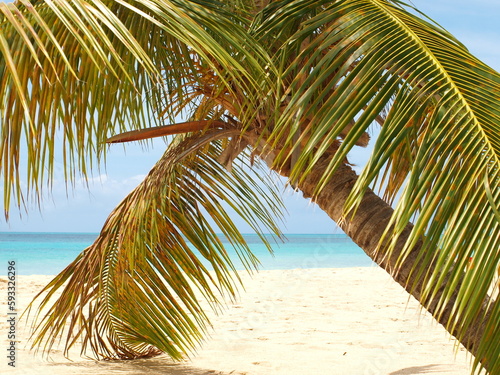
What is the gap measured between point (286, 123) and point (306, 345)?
3.01m

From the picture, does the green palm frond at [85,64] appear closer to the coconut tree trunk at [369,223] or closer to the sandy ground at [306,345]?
the coconut tree trunk at [369,223]

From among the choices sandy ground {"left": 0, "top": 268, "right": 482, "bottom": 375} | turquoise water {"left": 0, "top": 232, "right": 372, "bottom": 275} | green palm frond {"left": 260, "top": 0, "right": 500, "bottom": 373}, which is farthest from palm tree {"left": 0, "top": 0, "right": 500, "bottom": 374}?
turquoise water {"left": 0, "top": 232, "right": 372, "bottom": 275}

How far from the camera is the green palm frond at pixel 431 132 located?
1230 mm

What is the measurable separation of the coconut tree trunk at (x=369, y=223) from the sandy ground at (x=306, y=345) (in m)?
0.20

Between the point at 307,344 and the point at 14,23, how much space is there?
363 centimetres

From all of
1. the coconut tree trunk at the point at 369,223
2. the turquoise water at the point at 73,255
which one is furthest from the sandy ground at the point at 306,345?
the turquoise water at the point at 73,255

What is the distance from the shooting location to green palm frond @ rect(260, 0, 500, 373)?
123 centimetres

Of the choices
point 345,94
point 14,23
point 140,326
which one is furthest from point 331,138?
point 140,326

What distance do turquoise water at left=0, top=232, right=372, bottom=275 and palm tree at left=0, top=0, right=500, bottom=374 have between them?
14.2 metres

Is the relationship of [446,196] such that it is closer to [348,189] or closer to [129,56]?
[348,189]

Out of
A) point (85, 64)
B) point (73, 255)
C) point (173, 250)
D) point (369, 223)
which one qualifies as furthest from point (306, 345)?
point (73, 255)

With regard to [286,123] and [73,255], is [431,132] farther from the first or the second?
[73,255]

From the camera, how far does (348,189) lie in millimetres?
2105

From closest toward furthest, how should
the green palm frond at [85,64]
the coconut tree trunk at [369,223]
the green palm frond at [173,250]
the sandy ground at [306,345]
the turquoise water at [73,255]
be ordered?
the green palm frond at [85,64]
the coconut tree trunk at [369,223]
the green palm frond at [173,250]
the sandy ground at [306,345]
the turquoise water at [73,255]
